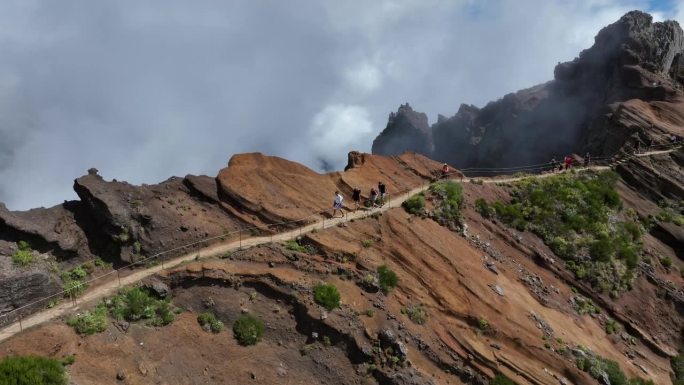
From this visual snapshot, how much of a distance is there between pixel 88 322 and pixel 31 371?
10.7 ft

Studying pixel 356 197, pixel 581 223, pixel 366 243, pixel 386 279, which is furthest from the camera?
pixel 581 223

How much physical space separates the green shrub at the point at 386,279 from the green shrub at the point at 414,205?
7082mm

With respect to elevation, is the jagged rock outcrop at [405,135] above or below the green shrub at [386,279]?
above

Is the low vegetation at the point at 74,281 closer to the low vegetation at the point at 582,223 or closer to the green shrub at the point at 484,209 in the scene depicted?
the green shrub at the point at 484,209

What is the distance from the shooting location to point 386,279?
25.2 metres

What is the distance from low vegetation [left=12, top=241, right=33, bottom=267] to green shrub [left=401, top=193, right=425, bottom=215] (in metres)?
20.2

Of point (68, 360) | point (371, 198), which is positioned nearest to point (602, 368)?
point (371, 198)

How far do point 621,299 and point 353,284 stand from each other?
21.7 meters

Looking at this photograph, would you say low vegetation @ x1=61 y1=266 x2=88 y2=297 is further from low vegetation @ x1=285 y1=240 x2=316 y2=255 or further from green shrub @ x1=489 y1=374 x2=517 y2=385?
green shrub @ x1=489 y1=374 x2=517 y2=385

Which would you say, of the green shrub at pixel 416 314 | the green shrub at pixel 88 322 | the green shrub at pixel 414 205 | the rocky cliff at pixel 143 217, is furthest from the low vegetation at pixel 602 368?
the green shrub at pixel 88 322

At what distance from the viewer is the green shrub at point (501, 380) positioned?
23141 millimetres

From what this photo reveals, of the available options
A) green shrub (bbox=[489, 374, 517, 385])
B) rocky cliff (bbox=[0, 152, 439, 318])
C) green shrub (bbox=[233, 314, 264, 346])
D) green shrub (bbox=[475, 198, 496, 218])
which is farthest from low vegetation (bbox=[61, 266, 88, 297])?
green shrub (bbox=[475, 198, 496, 218])

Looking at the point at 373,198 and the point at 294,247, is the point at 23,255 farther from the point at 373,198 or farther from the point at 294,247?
the point at 373,198

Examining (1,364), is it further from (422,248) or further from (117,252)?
(422,248)
